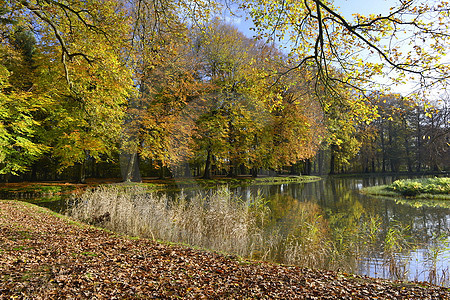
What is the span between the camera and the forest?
558cm

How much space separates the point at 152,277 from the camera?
11.1ft

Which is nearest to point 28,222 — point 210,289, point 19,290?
point 19,290

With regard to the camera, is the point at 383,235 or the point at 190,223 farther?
the point at 190,223

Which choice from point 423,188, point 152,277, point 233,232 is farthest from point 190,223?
point 423,188

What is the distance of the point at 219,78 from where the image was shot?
2039cm

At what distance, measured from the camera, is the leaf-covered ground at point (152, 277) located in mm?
2963

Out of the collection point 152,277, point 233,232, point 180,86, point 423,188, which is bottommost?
point 233,232

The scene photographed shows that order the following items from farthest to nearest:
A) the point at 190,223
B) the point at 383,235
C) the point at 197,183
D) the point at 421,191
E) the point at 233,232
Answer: the point at 197,183 → the point at 421,191 → the point at 190,223 → the point at 383,235 → the point at 233,232

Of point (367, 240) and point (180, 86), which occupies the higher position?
point (180, 86)

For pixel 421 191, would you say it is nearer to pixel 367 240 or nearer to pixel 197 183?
pixel 367 240

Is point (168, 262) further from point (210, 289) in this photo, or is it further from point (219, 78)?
point (219, 78)

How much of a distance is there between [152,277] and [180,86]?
14.6m

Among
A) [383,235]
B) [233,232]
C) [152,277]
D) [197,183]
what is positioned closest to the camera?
[152,277]

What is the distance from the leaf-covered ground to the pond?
111 centimetres
